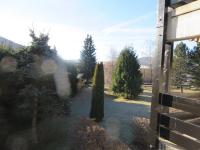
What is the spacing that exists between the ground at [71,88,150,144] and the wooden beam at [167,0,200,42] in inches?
247

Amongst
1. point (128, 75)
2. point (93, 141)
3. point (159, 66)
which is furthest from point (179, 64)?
point (159, 66)

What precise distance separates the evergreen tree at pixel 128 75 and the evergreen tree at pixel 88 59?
→ 5.84m

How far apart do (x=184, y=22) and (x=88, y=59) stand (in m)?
20.9

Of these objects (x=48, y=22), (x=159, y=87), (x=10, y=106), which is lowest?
(x=10, y=106)

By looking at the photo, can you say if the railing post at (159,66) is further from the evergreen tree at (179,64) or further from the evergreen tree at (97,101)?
the evergreen tree at (179,64)

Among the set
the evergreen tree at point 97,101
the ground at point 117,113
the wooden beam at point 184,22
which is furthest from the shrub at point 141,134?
the wooden beam at point 184,22

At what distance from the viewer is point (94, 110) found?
384 inches

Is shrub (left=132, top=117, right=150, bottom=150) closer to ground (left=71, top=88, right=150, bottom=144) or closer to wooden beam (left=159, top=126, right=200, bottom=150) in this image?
ground (left=71, top=88, right=150, bottom=144)

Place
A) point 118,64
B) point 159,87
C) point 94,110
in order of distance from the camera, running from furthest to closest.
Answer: point 118,64 < point 94,110 < point 159,87

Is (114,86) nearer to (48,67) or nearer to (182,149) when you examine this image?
(48,67)

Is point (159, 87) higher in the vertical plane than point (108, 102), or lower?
higher

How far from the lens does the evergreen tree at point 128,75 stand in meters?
15.1

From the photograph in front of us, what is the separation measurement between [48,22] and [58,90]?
2431 millimetres

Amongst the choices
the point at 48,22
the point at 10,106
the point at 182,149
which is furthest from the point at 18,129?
the point at 182,149
